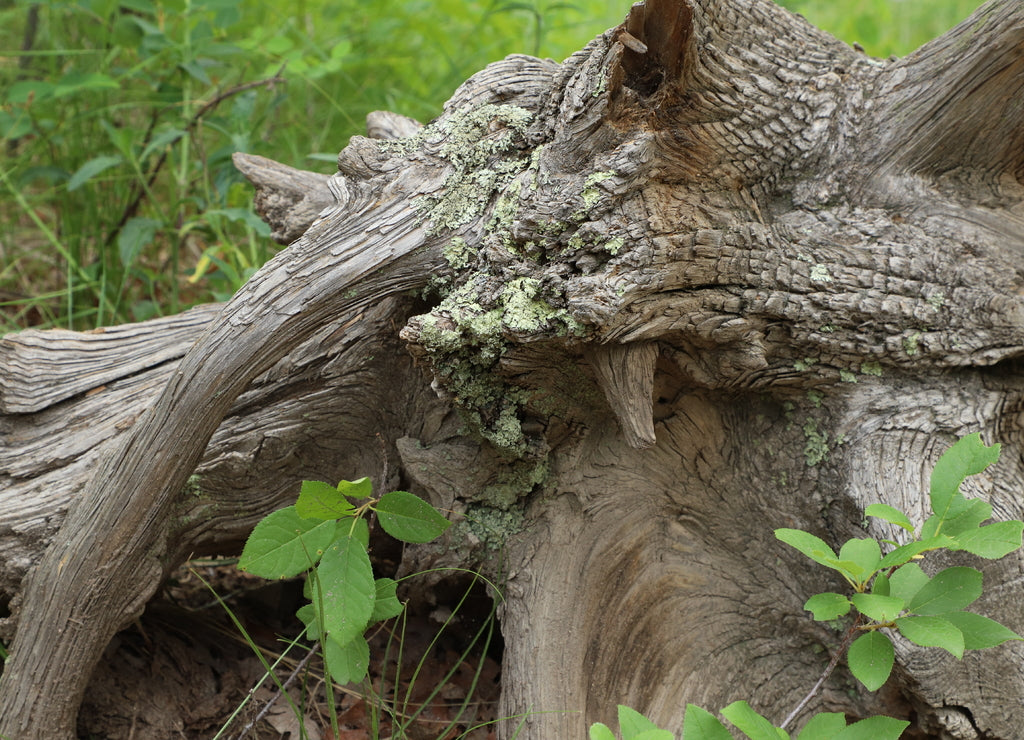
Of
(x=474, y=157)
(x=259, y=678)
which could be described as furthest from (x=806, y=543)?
(x=259, y=678)

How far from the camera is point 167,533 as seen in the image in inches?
72.6

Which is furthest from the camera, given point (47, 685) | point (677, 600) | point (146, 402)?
point (146, 402)

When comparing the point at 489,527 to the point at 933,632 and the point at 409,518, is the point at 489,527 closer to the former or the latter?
the point at 409,518

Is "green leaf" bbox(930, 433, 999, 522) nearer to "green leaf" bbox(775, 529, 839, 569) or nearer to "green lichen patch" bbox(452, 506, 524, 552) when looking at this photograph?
"green leaf" bbox(775, 529, 839, 569)

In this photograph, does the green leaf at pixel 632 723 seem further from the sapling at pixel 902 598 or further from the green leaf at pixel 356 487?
the green leaf at pixel 356 487

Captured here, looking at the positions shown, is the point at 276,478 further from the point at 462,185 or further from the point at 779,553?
the point at 779,553

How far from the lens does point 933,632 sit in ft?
4.16

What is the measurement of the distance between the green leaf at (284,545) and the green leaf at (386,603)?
16 cm

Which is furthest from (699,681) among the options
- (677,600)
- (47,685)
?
(47,685)

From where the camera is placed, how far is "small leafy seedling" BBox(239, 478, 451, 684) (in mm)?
1455

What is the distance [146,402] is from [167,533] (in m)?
0.34

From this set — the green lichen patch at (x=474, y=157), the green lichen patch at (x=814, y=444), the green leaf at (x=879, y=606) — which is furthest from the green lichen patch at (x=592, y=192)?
the green leaf at (x=879, y=606)

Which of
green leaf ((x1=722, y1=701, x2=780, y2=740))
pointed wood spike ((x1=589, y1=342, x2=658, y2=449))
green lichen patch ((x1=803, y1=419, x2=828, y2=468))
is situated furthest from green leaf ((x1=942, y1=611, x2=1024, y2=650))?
pointed wood spike ((x1=589, y1=342, x2=658, y2=449))

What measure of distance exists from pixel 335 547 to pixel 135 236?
6.00ft
